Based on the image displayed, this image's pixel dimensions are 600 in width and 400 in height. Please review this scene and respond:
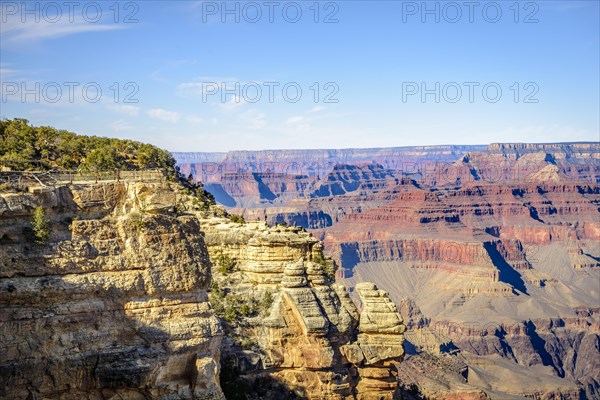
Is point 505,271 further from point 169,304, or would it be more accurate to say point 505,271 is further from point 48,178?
point 169,304

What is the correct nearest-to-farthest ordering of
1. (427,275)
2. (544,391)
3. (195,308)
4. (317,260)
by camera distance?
(195,308), (317,260), (544,391), (427,275)

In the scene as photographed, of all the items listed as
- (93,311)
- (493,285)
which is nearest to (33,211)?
(93,311)

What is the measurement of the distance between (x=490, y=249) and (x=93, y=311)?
176 metres

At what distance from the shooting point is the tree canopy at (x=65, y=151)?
34562 mm

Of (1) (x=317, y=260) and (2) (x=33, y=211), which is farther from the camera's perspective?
(1) (x=317, y=260)

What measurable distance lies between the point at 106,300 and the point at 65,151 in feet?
68.6

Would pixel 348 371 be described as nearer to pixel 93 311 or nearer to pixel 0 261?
pixel 93 311

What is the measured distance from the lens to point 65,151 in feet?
126

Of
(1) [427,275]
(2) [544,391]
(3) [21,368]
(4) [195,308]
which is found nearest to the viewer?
(3) [21,368]

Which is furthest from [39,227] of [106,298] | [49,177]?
[49,177]

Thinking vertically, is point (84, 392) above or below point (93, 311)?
below

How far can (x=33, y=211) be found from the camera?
1872 cm

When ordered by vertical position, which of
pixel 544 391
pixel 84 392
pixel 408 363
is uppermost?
pixel 84 392

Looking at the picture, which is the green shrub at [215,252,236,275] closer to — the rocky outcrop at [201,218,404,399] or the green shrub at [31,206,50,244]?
the rocky outcrop at [201,218,404,399]
